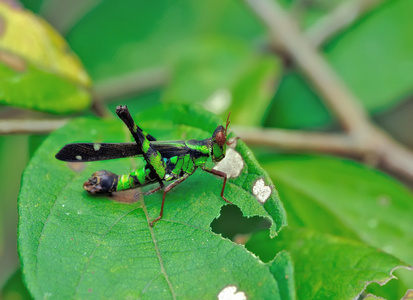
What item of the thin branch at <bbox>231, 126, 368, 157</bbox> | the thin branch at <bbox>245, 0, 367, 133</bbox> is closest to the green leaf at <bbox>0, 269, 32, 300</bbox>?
the thin branch at <bbox>231, 126, 368, 157</bbox>

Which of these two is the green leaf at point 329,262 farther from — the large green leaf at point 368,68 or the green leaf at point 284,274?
the large green leaf at point 368,68

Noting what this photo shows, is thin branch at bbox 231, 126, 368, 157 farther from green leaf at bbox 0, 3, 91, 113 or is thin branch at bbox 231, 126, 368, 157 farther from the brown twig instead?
green leaf at bbox 0, 3, 91, 113

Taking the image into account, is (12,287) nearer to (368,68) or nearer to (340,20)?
(368,68)

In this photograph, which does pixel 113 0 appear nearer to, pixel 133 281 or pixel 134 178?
pixel 134 178

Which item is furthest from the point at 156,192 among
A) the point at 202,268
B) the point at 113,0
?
the point at 113,0

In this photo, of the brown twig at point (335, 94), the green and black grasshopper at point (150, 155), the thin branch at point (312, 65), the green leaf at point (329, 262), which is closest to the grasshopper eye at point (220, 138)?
the green and black grasshopper at point (150, 155)

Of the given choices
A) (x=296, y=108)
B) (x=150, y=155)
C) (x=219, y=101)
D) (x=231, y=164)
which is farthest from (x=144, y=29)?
(x=231, y=164)
